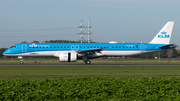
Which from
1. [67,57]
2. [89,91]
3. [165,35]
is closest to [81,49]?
[67,57]

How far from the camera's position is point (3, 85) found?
1794 centimetres

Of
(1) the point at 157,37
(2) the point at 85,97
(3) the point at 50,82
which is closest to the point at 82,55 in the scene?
(1) the point at 157,37

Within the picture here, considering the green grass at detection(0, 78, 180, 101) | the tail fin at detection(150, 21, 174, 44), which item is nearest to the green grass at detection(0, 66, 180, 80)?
the green grass at detection(0, 78, 180, 101)

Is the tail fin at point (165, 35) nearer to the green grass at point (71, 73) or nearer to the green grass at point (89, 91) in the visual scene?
the green grass at point (71, 73)

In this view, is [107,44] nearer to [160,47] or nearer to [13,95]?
[160,47]

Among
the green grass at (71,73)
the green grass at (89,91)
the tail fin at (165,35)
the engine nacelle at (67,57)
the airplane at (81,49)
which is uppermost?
the tail fin at (165,35)

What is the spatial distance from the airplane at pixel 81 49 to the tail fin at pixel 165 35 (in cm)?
56

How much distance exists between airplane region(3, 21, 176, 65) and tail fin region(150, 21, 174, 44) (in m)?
0.56

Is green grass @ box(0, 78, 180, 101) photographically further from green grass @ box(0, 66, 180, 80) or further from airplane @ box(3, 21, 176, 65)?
airplane @ box(3, 21, 176, 65)

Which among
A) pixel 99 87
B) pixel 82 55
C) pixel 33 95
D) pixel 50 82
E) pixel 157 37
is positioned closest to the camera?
pixel 33 95

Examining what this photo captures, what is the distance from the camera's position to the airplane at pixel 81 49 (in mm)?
46519

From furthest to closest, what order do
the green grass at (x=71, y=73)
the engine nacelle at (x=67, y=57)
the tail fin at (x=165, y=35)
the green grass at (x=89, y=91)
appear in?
1. the tail fin at (x=165, y=35)
2. the engine nacelle at (x=67, y=57)
3. the green grass at (x=71, y=73)
4. the green grass at (x=89, y=91)

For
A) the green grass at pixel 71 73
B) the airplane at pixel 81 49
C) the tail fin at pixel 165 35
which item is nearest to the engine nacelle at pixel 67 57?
the airplane at pixel 81 49

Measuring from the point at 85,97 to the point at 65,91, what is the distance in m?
1.48
